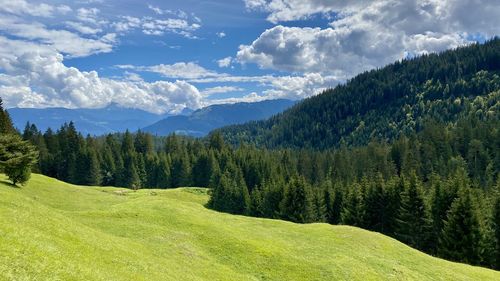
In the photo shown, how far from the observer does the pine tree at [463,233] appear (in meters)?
69.6

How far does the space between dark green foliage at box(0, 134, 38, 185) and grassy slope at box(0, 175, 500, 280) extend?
108 inches

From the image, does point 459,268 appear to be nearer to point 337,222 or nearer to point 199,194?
point 337,222

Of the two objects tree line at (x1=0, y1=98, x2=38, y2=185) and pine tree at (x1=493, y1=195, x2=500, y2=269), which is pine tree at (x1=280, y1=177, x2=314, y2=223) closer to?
pine tree at (x1=493, y1=195, x2=500, y2=269)

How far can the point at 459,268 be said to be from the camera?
5281cm

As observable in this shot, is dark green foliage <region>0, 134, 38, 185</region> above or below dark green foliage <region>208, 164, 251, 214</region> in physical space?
above

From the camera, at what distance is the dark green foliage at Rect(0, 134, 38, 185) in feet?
211

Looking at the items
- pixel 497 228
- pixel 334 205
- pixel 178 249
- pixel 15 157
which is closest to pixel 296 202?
pixel 334 205

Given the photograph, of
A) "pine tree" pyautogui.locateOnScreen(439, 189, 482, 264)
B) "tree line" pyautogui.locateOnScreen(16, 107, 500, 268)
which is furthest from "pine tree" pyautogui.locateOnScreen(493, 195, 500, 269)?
"pine tree" pyautogui.locateOnScreen(439, 189, 482, 264)

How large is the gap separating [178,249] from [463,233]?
55.2 meters

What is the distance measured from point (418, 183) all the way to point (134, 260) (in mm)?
69710

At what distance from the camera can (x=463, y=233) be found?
2781 inches

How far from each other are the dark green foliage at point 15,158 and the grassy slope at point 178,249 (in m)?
2.74

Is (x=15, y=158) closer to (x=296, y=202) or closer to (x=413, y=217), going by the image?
(x=296, y=202)

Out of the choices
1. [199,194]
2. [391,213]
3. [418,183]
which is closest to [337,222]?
[391,213]
